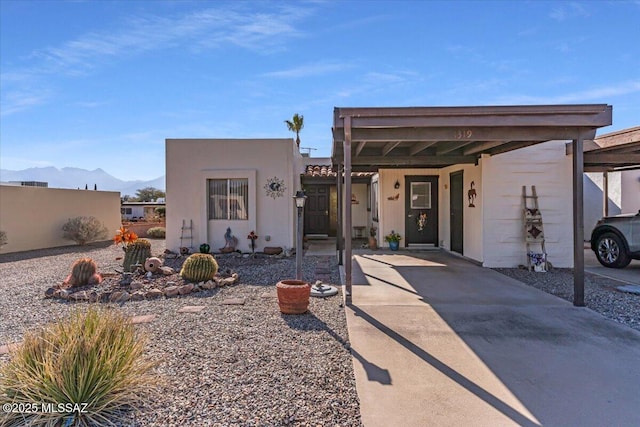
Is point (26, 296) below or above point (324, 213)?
below

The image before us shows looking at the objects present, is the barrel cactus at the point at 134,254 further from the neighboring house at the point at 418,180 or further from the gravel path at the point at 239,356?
the neighboring house at the point at 418,180

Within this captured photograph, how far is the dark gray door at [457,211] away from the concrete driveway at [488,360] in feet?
12.1

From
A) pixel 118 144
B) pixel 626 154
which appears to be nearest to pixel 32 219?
pixel 118 144

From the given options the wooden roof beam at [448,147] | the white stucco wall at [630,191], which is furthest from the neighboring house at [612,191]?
the wooden roof beam at [448,147]

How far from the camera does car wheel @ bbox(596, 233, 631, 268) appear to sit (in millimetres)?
8094

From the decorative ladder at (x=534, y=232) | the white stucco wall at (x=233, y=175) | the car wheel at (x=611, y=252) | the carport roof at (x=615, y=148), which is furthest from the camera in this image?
the white stucco wall at (x=233, y=175)

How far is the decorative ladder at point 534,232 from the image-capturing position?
7.95m

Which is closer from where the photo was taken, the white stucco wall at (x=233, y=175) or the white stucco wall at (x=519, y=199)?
the white stucco wall at (x=519, y=199)

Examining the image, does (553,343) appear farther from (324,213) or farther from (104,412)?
(324,213)

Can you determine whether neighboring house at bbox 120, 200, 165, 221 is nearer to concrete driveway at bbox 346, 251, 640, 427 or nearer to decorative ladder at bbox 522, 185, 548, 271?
concrete driveway at bbox 346, 251, 640, 427

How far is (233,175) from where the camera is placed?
10.8 m

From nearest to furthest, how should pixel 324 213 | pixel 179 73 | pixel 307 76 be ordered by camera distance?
pixel 179 73 < pixel 307 76 < pixel 324 213

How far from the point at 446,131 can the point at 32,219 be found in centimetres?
1390

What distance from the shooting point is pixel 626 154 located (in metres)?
8.02
